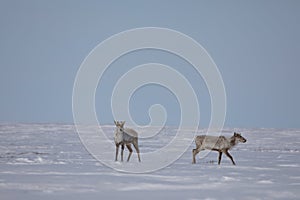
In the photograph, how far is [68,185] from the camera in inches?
443

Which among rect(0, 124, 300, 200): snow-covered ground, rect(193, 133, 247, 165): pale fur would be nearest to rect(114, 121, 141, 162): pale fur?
rect(0, 124, 300, 200): snow-covered ground

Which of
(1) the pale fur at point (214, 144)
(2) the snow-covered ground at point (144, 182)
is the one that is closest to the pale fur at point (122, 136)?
(2) the snow-covered ground at point (144, 182)

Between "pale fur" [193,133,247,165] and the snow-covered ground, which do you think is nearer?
the snow-covered ground

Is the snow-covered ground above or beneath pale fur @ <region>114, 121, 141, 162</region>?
beneath

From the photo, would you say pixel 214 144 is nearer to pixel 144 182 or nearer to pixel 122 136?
pixel 122 136

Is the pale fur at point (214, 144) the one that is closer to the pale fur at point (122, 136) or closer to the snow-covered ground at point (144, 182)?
the snow-covered ground at point (144, 182)

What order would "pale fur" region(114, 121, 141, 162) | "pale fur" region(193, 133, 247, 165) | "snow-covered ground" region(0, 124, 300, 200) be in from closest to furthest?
"snow-covered ground" region(0, 124, 300, 200) → "pale fur" region(114, 121, 141, 162) → "pale fur" region(193, 133, 247, 165)

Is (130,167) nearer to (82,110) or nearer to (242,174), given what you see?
(242,174)

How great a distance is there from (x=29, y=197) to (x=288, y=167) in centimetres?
1169

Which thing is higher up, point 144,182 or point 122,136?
point 122,136

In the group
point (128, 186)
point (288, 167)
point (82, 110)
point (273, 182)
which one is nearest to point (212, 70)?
point (288, 167)

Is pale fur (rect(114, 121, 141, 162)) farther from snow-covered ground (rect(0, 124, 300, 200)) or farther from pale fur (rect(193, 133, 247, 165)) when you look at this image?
pale fur (rect(193, 133, 247, 165))

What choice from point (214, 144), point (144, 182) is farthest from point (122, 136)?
point (144, 182)

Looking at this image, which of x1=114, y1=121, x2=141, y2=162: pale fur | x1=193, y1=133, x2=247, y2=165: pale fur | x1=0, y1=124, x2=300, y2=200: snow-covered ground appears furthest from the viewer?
x1=193, y1=133, x2=247, y2=165: pale fur
